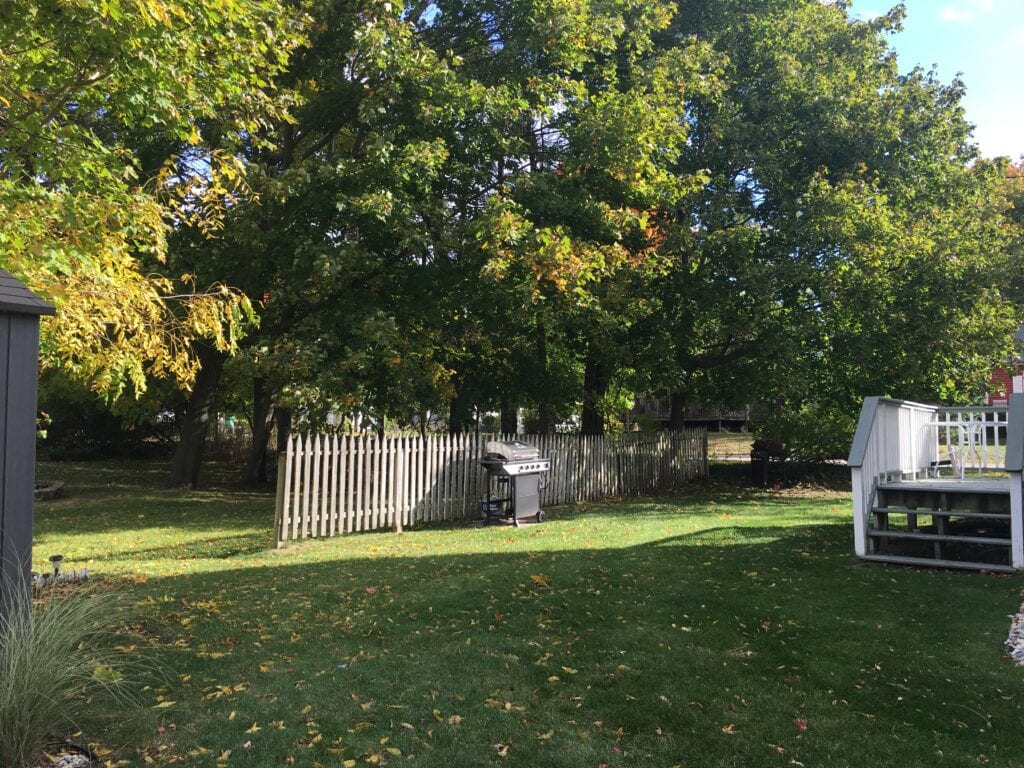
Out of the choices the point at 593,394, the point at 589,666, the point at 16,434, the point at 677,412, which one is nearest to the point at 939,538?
the point at 589,666

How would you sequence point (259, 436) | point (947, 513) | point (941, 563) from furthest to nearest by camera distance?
point (259, 436) < point (947, 513) < point (941, 563)

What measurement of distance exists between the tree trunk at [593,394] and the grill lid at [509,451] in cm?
615

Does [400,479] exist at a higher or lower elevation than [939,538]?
higher

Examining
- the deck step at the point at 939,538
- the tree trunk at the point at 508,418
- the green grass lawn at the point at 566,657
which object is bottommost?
the green grass lawn at the point at 566,657

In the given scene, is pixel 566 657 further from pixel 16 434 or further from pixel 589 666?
pixel 16 434

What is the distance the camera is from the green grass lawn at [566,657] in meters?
3.54

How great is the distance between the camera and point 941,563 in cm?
739

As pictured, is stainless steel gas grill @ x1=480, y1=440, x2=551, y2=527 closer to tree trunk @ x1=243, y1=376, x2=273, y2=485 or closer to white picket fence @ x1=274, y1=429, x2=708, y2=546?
white picket fence @ x1=274, y1=429, x2=708, y2=546

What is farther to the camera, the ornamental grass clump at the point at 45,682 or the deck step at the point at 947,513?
the deck step at the point at 947,513

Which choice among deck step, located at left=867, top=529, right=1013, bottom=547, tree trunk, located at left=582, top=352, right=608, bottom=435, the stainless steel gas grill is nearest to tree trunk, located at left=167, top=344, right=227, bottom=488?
the stainless steel gas grill

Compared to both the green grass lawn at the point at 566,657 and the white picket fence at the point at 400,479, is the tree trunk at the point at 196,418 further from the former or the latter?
the green grass lawn at the point at 566,657

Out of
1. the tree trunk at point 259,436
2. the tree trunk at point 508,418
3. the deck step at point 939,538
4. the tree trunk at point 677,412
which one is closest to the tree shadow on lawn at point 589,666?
the deck step at point 939,538

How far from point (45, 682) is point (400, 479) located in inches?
306

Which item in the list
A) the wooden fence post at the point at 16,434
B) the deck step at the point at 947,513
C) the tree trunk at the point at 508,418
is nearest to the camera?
the wooden fence post at the point at 16,434
